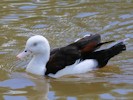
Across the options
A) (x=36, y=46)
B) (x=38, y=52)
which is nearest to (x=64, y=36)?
(x=38, y=52)

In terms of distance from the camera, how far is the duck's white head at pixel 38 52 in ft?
33.7

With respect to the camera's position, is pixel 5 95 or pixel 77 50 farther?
pixel 77 50

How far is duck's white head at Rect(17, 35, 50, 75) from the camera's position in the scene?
1027cm

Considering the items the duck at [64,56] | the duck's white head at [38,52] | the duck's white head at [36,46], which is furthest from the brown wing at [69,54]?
the duck's white head at [36,46]

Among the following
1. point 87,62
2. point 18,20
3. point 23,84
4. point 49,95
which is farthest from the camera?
point 18,20

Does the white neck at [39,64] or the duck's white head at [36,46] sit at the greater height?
the duck's white head at [36,46]

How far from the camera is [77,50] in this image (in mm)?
10297

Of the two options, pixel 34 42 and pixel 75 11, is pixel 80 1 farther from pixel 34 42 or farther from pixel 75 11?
pixel 34 42

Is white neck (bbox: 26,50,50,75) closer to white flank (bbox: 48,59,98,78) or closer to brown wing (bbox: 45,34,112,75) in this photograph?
brown wing (bbox: 45,34,112,75)

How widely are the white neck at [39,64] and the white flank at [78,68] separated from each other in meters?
0.23

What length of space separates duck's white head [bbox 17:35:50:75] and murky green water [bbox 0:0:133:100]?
170mm

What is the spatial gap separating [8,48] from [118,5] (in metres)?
4.16

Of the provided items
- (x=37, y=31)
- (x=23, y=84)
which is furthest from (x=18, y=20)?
(x=23, y=84)

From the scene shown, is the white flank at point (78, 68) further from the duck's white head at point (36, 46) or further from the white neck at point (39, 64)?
the duck's white head at point (36, 46)
